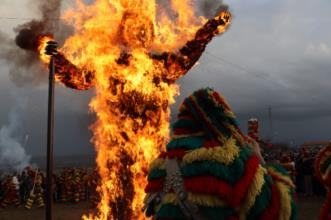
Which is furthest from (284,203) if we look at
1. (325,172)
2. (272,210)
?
(325,172)

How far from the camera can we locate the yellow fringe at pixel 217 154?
3051 mm

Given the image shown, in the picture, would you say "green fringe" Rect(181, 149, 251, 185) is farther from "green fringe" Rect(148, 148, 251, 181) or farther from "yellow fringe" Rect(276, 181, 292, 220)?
"yellow fringe" Rect(276, 181, 292, 220)

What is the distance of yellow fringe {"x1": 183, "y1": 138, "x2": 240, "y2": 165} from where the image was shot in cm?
305

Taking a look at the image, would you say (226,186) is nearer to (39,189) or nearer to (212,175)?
(212,175)

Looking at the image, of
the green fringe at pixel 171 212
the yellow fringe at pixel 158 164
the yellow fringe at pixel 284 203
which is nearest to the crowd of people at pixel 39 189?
the yellow fringe at pixel 158 164

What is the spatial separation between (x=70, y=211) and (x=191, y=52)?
11127 millimetres

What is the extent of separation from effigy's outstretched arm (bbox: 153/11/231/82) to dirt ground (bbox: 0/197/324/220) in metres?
7.30

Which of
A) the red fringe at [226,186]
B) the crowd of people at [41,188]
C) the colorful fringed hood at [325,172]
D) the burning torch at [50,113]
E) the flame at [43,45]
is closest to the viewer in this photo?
the red fringe at [226,186]

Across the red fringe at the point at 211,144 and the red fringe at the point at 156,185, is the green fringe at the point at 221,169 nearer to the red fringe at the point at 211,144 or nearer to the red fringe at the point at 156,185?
the red fringe at the point at 211,144

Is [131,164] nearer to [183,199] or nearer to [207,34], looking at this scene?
[207,34]

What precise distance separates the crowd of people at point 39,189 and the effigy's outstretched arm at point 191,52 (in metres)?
13.0

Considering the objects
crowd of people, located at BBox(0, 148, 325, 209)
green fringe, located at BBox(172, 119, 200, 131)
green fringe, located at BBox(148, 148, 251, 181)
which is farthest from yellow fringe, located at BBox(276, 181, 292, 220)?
crowd of people, located at BBox(0, 148, 325, 209)

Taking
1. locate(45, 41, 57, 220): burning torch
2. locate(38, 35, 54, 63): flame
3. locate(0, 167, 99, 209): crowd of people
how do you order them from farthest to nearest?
1. locate(0, 167, 99, 209): crowd of people
2. locate(38, 35, 54, 63): flame
3. locate(45, 41, 57, 220): burning torch

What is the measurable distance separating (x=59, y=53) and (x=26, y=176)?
14.2m
